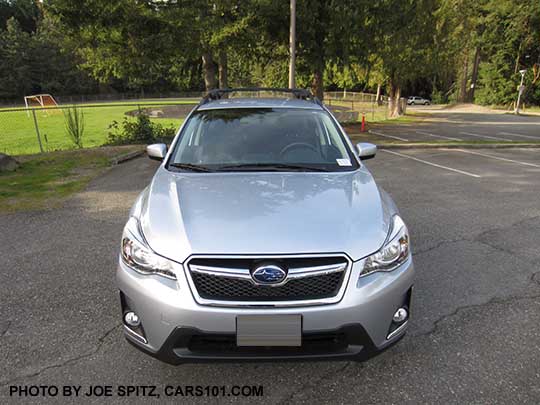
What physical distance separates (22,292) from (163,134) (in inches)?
417

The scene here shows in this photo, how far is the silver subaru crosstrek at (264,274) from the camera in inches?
79.7

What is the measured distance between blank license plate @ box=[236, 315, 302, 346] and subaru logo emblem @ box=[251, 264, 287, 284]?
0.18 metres

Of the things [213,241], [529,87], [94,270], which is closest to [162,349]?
[213,241]

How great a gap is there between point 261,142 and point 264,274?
5.61ft

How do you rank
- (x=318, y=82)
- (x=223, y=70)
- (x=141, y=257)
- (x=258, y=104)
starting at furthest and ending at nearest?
(x=318, y=82)
(x=223, y=70)
(x=258, y=104)
(x=141, y=257)

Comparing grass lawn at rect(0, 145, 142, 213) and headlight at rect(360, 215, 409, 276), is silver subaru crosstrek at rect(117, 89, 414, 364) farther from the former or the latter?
grass lawn at rect(0, 145, 142, 213)

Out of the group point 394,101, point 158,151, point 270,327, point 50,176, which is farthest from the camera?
point 394,101

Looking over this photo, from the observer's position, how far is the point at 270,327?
200 cm

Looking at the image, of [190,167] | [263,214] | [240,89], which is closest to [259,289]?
[263,214]

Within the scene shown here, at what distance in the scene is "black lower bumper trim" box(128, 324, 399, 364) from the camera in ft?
6.71

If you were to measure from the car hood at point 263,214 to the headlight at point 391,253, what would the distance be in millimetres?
45

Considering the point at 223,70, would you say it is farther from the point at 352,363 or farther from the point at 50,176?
the point at 352,363

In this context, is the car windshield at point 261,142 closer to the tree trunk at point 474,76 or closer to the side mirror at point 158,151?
the side mirror at point 158,151

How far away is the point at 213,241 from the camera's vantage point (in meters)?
2.15
